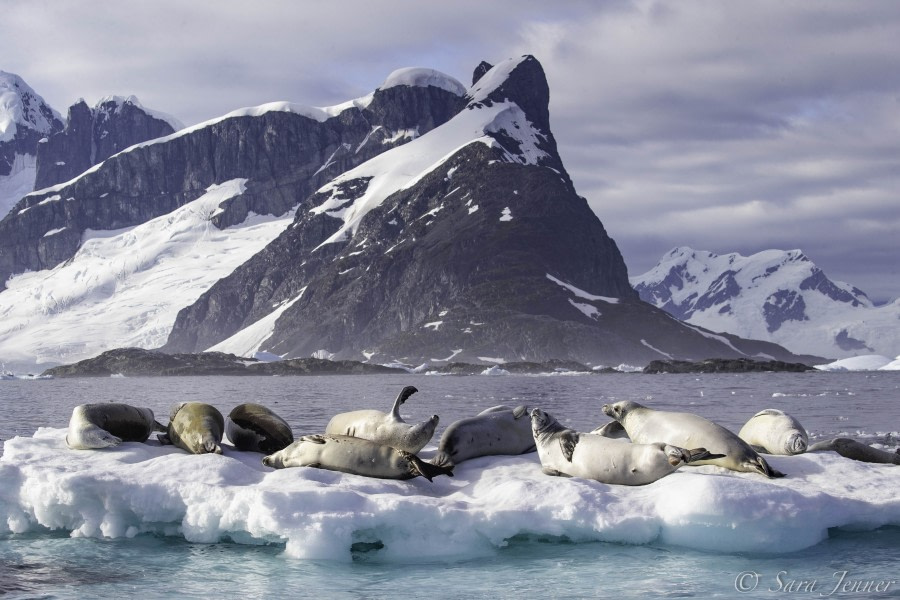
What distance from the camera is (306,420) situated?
48.0 metres

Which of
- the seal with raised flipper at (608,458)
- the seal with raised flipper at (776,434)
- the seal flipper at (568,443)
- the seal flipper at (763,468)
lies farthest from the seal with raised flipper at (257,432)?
the seal with raised flipper at (776,434)

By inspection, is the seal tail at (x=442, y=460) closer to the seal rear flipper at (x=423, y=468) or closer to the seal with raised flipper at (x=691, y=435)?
the seal rear flipper at (x=423, y=468)

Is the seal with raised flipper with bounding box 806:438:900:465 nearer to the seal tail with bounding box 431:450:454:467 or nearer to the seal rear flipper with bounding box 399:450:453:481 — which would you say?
the seal tail with bounding box 431:450:454:467

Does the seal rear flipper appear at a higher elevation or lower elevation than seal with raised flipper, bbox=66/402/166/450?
lower

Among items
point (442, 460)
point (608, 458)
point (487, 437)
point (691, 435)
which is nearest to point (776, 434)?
point (691, 435)

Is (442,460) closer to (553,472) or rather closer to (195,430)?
(553,472)

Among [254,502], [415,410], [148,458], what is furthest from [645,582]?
[415,410]

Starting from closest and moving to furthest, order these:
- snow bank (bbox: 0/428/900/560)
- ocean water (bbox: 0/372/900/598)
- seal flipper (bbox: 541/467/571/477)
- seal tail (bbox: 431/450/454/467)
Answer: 1. ocean water (bbox: 0/372/900/598)
2. snow bank (bbox: 0/428/900/560)
3. seal flipper (bbox: 541/467/571/477)
4. seal tail (bbox: 431/450/454/467)

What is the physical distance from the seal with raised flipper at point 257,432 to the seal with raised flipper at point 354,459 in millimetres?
1795

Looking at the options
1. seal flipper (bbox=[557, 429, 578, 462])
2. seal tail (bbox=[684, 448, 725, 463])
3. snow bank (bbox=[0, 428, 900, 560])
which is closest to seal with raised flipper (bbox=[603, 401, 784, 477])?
snow bank (bbox=[0, 428, 900, 560])

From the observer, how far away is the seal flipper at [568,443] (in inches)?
676

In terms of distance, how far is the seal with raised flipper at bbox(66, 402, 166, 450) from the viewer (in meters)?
18.6

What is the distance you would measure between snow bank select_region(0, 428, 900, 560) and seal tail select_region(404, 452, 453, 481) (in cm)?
20

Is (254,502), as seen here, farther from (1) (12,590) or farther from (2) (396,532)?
(1) (12,590)
